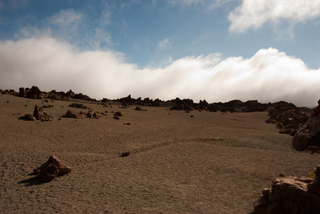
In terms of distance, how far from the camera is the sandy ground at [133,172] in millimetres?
5762

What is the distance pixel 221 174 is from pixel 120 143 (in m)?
6.67

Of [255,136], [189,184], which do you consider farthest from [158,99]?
[189,184]

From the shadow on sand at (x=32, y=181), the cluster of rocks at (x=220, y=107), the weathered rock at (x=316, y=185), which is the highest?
the cluster of rocks at (x=220, y=107)

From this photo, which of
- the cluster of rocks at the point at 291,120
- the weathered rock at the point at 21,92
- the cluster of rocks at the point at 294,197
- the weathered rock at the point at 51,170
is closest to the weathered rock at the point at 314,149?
the cluster of rocks at the point at 291,120

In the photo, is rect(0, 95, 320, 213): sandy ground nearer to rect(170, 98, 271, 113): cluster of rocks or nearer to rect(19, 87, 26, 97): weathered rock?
rect(19, 87, 26, 97): weathered rock

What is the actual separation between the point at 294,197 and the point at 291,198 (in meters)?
0.06

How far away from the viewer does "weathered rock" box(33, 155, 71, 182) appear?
7.19 meters

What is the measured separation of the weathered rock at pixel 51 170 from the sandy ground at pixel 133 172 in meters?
0.22

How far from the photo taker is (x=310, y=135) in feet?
44.9

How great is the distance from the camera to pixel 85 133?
14492 mm

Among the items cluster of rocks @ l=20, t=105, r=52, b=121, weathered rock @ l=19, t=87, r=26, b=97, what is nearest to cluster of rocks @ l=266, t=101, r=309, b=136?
cluster of rocks @ l=20, t=105, r=52, b=121

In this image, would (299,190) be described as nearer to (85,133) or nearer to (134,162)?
(134,162)

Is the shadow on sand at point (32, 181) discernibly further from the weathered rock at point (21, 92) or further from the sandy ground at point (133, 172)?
the weathered rock at point (21, 92)

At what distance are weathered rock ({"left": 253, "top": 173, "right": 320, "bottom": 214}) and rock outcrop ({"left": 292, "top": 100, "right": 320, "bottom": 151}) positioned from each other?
35.2ft
